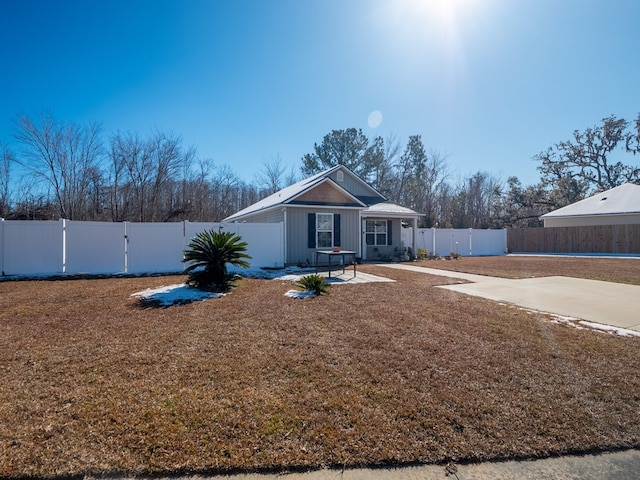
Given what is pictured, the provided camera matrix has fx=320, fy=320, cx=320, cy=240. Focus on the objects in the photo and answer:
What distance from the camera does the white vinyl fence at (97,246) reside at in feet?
34.6

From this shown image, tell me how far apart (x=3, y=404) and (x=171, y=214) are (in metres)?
22.1

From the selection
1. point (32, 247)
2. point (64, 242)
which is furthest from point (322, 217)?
point (32, 247)

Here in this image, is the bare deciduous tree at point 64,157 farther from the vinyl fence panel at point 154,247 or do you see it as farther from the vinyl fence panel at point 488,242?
the vinyl fence panel at point 488,242

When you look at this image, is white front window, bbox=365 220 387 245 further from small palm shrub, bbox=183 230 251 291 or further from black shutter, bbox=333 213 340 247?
small palm shrub, bbox=183 230 251 291

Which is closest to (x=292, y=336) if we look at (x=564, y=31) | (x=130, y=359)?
(x=130, y=359)

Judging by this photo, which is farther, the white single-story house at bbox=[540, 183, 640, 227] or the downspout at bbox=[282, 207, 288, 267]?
the white single-story house at bbox=[540, 183, 640, 227]

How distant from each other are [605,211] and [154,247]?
94.0 ft

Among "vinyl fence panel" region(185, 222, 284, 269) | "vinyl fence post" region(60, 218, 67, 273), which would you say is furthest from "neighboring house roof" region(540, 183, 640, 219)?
"vinyl fence post" region(60, 218, 67, 273)

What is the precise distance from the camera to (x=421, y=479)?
193cm

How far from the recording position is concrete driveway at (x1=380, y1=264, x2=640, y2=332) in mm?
5617

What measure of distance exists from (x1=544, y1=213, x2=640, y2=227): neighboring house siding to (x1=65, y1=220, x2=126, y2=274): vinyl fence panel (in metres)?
29.5

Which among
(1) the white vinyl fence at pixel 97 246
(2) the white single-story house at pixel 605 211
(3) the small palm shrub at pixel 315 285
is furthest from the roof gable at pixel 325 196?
(2) the white single-story house at pixel 605 211

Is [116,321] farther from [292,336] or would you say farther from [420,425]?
[420,425]

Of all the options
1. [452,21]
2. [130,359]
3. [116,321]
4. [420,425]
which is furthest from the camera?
[452,21]
